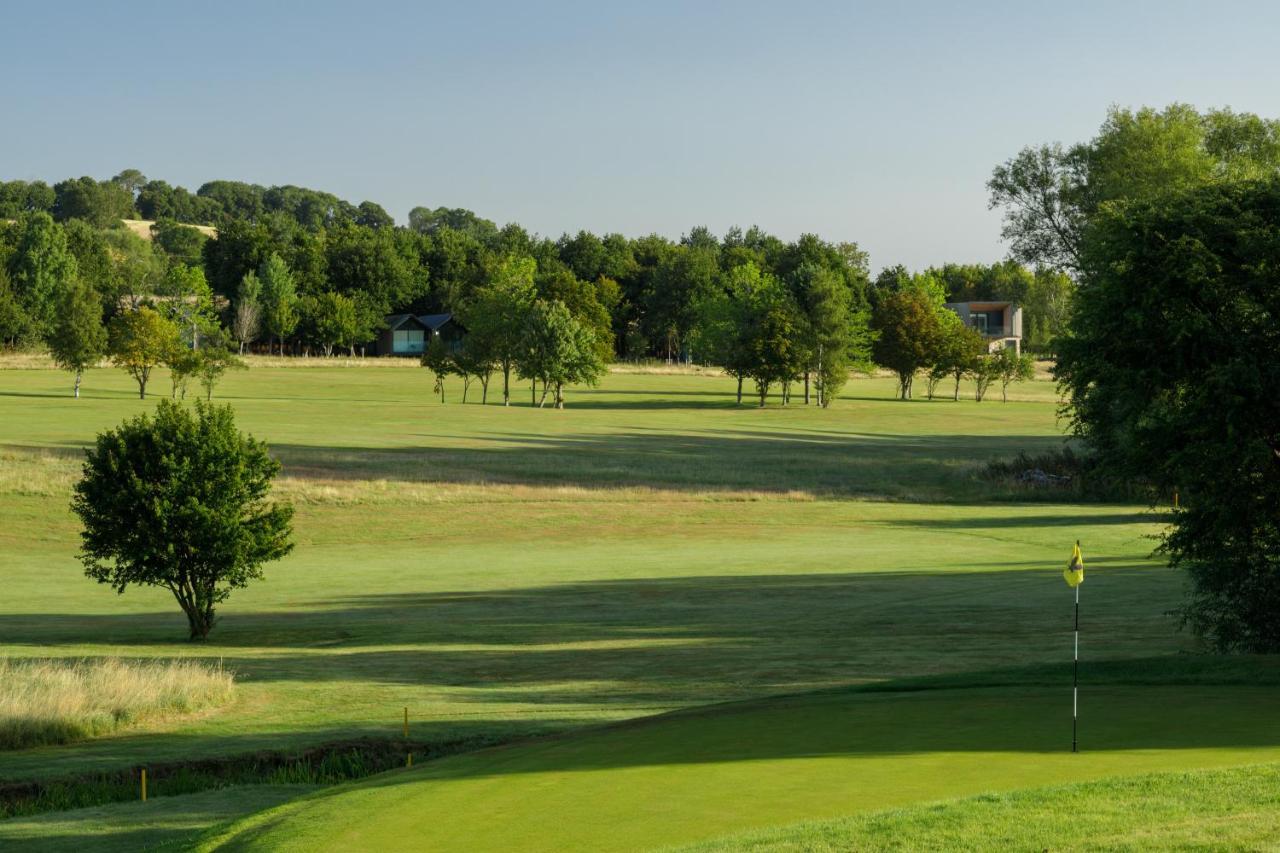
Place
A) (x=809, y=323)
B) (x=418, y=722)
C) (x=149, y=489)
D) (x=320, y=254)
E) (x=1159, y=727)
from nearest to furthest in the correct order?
(x=1159, y=727)
(x=418, y=722)
(x=149, y=489)
(x=809, y=323)
(x=320, y=254)

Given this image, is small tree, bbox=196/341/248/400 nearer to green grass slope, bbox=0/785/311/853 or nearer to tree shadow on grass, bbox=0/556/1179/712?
tree shadow on grass, bbox=0/556/1179/712

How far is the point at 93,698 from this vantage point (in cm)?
2150

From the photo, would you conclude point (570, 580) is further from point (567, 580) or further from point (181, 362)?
point (181, 362)

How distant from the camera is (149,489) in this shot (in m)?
32.0

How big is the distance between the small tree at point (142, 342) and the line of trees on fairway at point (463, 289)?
2550 cm

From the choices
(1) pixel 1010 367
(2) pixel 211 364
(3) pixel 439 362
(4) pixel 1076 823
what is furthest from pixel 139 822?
(1) pixel 1010 367

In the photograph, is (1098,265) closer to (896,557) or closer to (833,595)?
(833,595)

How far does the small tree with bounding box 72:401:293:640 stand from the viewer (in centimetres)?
3206

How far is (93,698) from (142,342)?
282ft

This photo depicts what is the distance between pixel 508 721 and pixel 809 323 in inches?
Answer: 3996

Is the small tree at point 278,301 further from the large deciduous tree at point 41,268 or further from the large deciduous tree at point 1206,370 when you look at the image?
the large deciduous tree at point 1206,370

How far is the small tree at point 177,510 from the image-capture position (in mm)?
32062

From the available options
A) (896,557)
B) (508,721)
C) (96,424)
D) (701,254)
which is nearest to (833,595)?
(896,557)

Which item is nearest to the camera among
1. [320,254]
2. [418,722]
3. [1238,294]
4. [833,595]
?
[418,722]
